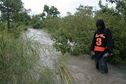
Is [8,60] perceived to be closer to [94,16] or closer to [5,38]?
[5,38]

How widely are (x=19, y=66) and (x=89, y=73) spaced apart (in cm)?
411

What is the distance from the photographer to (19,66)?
5.93 m

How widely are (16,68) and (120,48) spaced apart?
5765 mm

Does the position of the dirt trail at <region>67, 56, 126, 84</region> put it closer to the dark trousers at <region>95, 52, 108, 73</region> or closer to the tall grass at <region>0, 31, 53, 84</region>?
the dark trousers at <region>95, 52, 108, 73</region>

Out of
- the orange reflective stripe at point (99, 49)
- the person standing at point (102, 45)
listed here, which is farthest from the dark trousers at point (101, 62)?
the orange reflective stripe at point (99, 49)

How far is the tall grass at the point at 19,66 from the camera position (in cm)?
595

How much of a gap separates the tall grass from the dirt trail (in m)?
2.38

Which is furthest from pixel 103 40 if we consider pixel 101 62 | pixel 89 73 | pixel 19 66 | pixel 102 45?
pixel 19 66

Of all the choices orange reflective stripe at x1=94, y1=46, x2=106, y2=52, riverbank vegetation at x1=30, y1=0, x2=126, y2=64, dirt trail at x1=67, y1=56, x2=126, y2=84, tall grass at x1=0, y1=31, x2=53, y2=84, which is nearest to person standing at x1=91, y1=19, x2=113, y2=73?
orange reflective stripe at x1=94, y1=46, x2=106, y2=52

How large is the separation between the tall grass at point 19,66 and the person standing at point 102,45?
12.4 ft

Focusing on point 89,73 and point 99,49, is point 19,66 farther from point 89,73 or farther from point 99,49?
point 99,49

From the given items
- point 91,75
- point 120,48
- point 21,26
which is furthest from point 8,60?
point 120,48

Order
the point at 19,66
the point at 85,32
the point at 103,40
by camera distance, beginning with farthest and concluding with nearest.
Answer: the point at 85,32, the point at 103,40, the point at 19,66

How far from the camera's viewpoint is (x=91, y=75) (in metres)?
9.55
